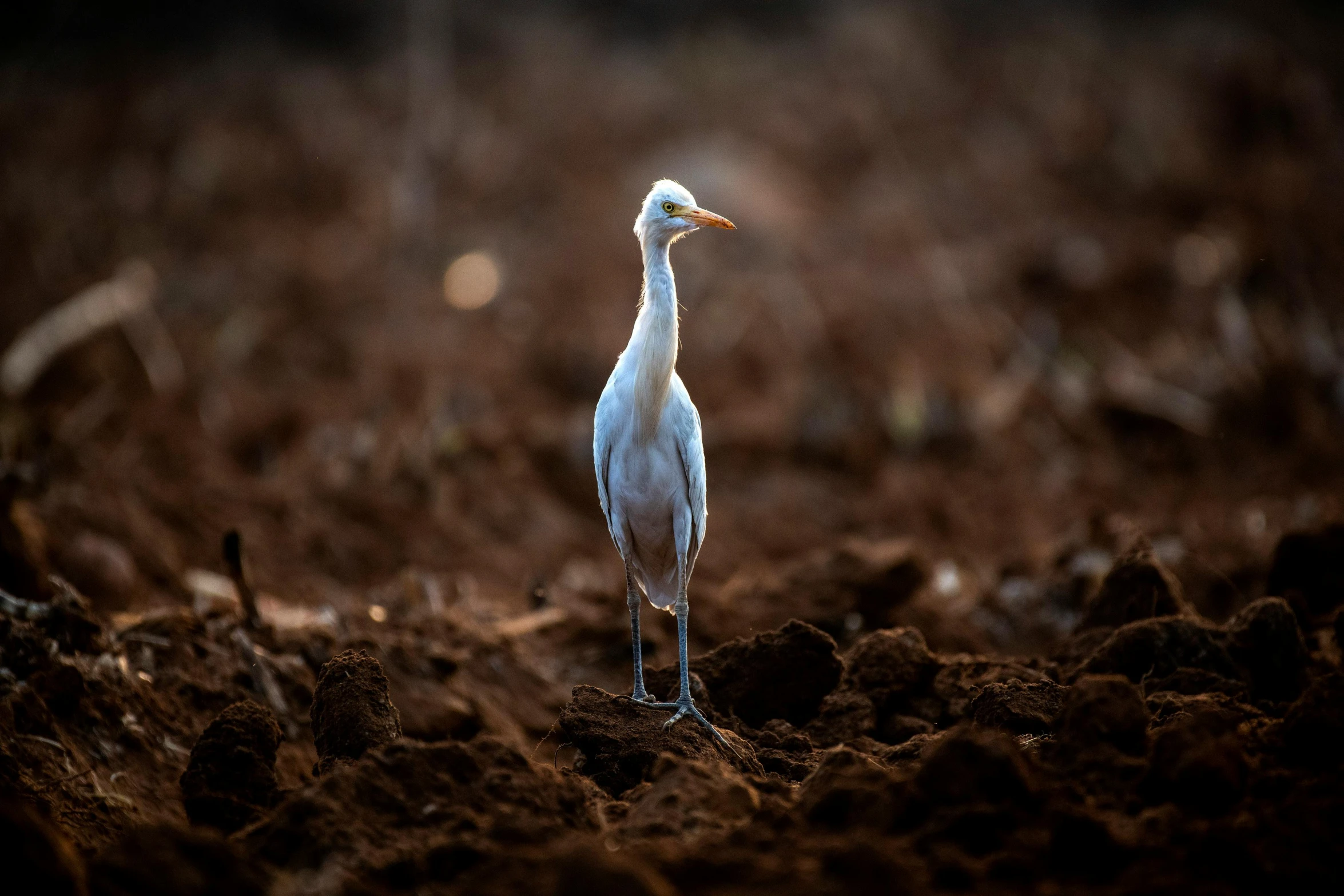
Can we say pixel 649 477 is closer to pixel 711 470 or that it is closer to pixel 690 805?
pixel 690 805

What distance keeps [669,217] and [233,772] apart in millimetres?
3391

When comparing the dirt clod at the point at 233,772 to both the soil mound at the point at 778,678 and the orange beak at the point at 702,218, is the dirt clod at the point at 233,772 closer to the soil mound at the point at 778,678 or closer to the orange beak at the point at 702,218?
the soil mound at the point at 778,678

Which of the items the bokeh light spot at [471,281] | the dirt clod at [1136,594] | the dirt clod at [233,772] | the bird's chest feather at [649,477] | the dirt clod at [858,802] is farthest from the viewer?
the bokeh light spot at [471,281]

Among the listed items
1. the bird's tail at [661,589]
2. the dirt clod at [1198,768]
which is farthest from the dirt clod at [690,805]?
the bird's tail at [661,589]

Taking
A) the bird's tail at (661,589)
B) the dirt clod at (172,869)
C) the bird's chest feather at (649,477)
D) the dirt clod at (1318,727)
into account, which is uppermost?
the bird's chest feather at (649,477)

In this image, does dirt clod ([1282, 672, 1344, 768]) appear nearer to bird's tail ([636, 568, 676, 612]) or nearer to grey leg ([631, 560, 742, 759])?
grey leg ([631, 560, 742, 759])

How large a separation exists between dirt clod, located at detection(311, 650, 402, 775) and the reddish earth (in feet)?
0.12

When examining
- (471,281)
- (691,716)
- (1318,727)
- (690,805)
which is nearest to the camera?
(690,805)

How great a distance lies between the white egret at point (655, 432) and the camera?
554cm

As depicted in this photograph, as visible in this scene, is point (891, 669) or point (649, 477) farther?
point (649, 477)

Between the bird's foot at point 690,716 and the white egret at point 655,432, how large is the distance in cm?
39

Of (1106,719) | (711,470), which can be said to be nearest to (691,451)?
(1106,719)

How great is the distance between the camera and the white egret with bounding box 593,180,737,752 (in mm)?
5535

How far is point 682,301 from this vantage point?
60.6ft
